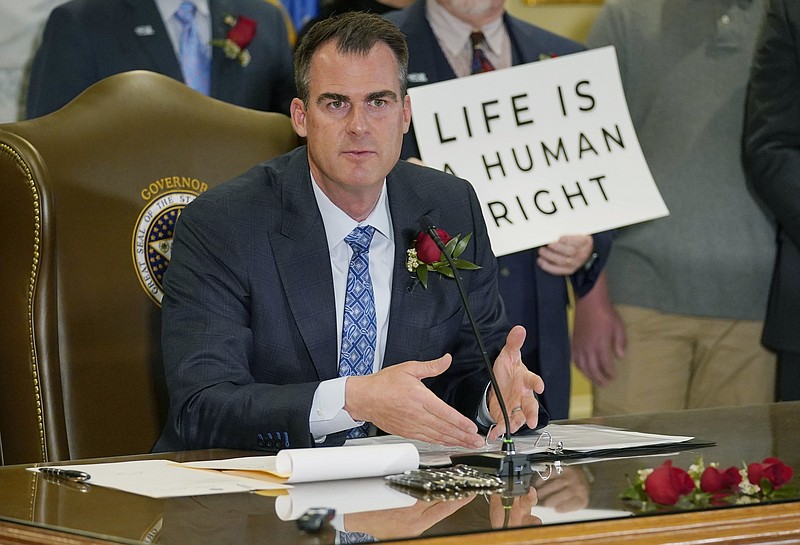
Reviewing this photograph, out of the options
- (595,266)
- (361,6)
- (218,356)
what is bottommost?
(218,356)

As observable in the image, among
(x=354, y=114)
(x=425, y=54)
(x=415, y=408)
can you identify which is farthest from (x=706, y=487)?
(x=425, y=54)

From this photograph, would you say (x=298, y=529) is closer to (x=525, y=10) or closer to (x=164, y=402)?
(x=164, y=402)

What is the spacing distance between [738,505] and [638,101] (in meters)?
2.72

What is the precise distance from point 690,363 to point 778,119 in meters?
0.85

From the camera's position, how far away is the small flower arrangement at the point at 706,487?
159 cm

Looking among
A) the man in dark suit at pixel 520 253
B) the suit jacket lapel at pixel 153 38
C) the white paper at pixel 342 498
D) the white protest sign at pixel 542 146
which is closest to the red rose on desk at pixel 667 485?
the white paper at pixel 342 498

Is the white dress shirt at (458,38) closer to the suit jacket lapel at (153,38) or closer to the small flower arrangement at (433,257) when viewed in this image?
the suit jacket lapel at (153,38)

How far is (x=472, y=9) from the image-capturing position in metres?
3.71

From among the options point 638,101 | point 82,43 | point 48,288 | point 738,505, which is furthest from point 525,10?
point 738,505

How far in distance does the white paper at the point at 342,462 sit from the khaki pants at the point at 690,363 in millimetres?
2399

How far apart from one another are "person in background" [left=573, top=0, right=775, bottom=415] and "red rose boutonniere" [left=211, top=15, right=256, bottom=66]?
1.17 meters

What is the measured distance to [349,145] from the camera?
2656 millimetres

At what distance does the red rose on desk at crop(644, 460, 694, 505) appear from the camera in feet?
5.20

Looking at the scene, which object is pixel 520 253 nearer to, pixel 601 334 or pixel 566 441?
pixel 601 334
